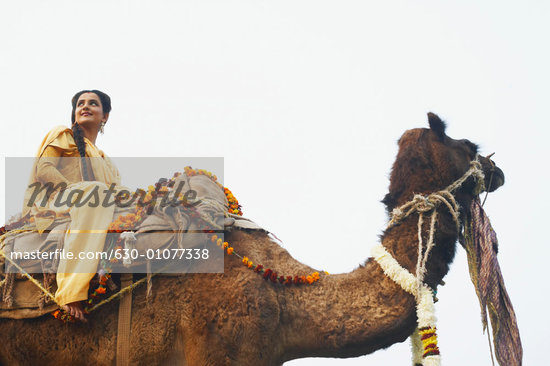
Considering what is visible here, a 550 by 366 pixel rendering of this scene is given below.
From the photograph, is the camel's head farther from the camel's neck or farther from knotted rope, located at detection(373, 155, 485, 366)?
the camel's neck

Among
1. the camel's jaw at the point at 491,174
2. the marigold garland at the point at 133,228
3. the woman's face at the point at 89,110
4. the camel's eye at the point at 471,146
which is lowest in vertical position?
the marigold garland at the point at 133,228

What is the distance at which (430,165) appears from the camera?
567 cm

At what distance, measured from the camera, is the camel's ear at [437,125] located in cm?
584

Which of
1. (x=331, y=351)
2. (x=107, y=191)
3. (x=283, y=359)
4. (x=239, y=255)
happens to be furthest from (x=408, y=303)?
(x=107, y=191)

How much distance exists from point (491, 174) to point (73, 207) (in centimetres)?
429

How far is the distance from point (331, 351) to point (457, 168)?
2243 millimetres


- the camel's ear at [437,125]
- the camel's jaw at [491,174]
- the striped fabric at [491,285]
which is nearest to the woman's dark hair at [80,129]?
the camel's ear at [437,125]

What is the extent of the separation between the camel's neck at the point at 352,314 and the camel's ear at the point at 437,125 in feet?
4.18

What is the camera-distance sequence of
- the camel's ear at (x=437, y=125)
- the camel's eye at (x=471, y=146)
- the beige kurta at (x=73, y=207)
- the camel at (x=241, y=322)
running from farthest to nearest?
the camel's eye at (x=471, y=146) → the camel's ear at (x=437, y=125) → the beige kurta at (x=73, y=207) → the camel at (x=241, y=322)

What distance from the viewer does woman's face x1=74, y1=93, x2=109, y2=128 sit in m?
6.45

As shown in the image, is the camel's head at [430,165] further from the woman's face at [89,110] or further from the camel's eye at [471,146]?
the woman's face at [89,110]

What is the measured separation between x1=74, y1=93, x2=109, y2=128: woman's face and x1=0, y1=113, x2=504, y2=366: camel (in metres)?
2.36

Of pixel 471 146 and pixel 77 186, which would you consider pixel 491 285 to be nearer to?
→ pixel 471 146

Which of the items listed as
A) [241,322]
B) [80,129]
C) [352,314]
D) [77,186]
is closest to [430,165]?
[352,314]
